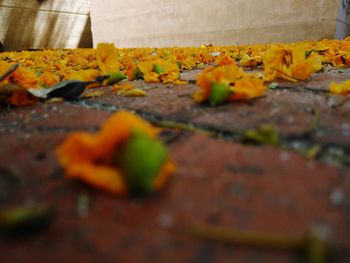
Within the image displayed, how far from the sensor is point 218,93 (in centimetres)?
112

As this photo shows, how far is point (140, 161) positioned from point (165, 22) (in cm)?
740

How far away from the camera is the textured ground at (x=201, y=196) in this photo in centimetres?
47

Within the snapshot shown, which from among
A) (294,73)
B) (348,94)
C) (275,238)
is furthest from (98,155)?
(294,73)

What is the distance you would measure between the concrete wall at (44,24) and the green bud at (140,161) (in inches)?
342

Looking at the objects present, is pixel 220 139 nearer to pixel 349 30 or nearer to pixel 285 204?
pixel 285 204

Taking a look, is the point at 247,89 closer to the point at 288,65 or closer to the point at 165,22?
the point at 288,65

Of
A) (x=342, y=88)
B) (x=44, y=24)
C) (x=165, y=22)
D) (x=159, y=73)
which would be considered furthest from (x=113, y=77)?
(x=44, y=24)

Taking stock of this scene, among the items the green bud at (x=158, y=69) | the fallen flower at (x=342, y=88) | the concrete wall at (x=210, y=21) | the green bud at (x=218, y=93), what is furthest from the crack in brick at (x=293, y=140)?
the concrete wall at (x=210, y=21)

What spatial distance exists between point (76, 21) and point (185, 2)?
3.89 meters

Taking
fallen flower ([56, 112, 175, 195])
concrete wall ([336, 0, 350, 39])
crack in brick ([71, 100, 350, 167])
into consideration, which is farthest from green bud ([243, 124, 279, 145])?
concrete wall ([336, 0, 350, 39])

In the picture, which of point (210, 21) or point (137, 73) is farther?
point (210, 21)

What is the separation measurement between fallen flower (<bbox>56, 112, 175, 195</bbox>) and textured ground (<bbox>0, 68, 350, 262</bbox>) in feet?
0.11

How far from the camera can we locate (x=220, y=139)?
837 millimetres

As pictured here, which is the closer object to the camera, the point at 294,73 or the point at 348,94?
the point at 348,94
